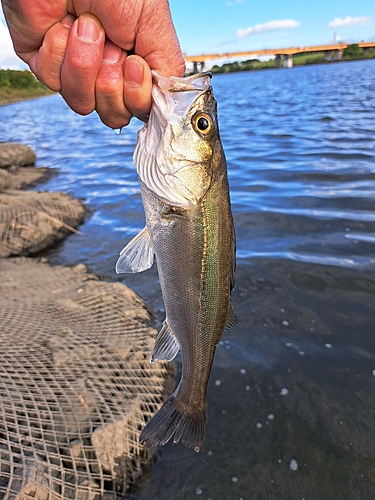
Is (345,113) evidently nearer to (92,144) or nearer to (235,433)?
(92,144)

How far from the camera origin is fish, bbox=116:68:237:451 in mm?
2070

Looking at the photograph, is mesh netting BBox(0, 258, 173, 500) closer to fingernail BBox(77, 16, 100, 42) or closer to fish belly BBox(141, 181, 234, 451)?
fish belly BBox(141, 181, 234, 451)

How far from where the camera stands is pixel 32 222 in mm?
7043

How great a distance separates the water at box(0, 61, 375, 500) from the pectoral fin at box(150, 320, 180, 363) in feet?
4.18

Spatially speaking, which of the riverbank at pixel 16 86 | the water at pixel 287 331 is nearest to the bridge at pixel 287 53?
the riverbank at pixel 16 86

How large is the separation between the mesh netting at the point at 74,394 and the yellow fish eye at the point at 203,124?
2098 millimetres

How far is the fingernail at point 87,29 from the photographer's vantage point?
72.4 inches

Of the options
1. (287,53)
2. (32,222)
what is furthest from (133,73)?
(287,53)

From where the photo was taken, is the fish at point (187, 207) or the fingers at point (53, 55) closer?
the fingers at point (53, 55)

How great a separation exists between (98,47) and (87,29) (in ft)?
0.29

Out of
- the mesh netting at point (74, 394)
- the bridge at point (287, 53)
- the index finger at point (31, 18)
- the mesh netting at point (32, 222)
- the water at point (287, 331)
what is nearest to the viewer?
the index finger at point (31, 18)

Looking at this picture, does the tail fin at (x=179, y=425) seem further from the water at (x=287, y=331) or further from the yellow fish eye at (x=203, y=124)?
the yellow fish eye at (x=203, y=124)

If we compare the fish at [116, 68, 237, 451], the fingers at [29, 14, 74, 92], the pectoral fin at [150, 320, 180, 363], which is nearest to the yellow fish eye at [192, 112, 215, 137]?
the fish at [116, 68, 237, 451]

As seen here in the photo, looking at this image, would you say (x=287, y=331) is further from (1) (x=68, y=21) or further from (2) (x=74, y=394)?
(1) (x=68, y=21)
